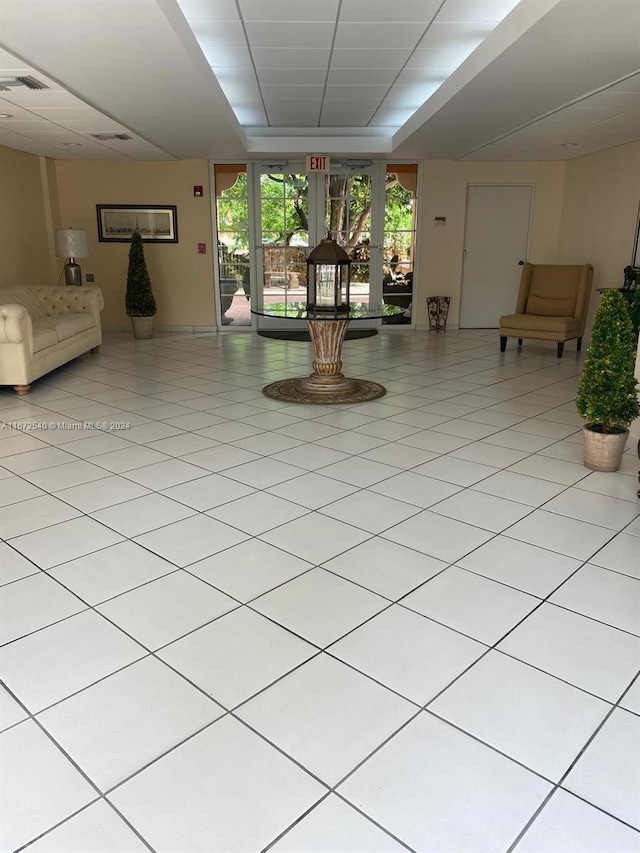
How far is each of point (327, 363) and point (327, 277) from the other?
0.77 m

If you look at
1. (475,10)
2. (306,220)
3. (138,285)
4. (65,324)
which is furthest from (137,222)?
(475,10)

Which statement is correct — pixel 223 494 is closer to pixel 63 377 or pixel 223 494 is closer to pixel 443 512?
pixel 443 512

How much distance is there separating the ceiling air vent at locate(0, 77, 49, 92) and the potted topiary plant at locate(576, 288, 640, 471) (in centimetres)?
420

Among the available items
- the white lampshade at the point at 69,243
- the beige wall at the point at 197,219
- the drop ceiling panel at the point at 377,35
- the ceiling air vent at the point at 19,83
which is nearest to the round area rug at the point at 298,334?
the beige wall at the point at 197,219

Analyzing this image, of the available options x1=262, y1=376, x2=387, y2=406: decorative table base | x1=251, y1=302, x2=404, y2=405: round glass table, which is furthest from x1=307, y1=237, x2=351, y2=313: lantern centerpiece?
x1=262, y1=376, x2=387, y2=406: decorative table base

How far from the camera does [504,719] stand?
177 cm

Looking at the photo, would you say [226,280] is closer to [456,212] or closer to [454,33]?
[456,212]

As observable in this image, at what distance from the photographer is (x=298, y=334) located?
935 centimetres

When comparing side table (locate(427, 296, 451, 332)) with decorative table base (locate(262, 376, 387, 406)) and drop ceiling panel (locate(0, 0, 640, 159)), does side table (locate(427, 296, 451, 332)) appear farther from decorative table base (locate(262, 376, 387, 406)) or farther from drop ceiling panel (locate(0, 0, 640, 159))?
decorative table base (locate(262, 376, 387, 406))

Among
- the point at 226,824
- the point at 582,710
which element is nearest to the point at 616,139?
the point at 582,710

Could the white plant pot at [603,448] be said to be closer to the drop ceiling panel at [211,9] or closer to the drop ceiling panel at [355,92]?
the drop ceiling panel at [211,9]

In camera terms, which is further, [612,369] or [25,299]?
[25,299]

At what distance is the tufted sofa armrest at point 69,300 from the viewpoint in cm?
727

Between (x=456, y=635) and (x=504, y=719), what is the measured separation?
0.40m
